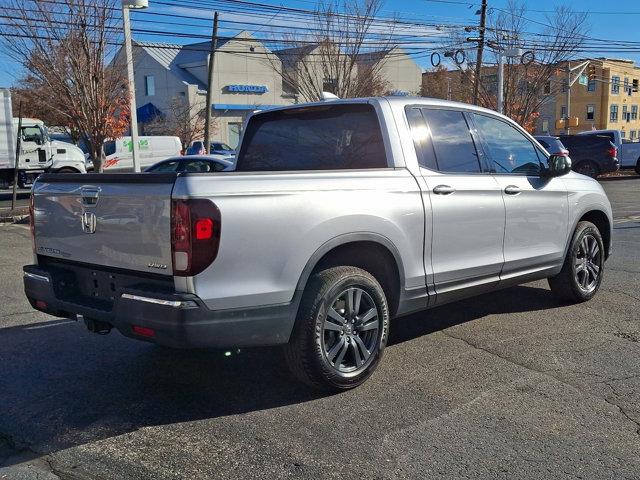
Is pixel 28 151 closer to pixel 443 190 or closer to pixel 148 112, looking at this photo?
pixel 148 112

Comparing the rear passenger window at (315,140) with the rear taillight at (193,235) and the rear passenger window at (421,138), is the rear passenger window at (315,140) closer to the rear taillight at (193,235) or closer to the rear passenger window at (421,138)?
the rear passenger window at (421,138)

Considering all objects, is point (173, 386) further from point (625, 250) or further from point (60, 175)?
point (625, 250)

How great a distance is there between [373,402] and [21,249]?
8.46m

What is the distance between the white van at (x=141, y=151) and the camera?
26.0 m

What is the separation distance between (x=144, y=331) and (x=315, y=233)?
1108mm

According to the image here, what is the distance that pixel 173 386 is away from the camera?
14.0 feet

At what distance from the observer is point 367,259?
4.29m

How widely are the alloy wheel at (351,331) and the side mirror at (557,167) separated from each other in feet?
7.67

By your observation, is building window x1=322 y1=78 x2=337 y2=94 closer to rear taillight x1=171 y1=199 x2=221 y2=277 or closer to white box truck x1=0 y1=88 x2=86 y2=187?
white box truck x1=0 y1=88 x2=86 y2=187

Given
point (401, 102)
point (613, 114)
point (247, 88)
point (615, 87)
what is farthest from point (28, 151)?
point (613, 114)

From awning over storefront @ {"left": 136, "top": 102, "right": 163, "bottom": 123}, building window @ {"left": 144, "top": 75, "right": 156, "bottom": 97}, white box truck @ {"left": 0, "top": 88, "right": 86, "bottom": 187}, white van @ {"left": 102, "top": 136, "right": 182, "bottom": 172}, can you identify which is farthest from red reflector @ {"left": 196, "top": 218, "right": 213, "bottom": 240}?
building window @ {"left": 144, "top": 75, "right": 156, "bottom": 97}

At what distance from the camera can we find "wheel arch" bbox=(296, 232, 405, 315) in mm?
3820

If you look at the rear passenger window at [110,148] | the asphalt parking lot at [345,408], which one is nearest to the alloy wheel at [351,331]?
the asphalt parking lot at [345,408]

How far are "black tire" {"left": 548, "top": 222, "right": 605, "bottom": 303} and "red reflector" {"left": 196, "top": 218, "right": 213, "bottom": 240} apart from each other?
3.85 metres
